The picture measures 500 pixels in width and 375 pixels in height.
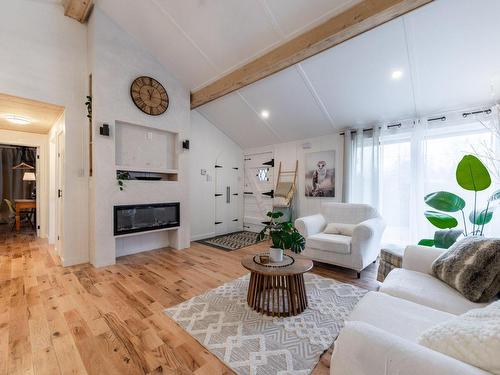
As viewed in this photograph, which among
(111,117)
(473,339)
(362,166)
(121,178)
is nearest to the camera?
(473,339)

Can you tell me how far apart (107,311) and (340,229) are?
9.82 ft

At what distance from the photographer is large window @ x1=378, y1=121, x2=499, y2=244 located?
3100 mm

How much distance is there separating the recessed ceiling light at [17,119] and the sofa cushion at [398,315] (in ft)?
17.2

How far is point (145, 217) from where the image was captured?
11.8 ft

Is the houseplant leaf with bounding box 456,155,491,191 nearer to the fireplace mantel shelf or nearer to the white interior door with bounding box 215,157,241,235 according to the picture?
the fireplace mantel shelf

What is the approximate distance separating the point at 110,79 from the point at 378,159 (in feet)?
14.5

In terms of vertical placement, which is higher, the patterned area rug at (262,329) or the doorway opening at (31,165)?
the doorway opening at (31,165)

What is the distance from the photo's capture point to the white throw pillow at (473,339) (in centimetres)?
66

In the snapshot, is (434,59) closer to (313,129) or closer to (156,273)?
(313,129)

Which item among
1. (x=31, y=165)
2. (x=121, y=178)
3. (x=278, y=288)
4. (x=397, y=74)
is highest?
(x=397, y=74)

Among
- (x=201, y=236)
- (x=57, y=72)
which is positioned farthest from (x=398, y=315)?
(x=57, y=72)

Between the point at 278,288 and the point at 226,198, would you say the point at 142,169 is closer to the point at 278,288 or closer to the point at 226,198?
the point at 226,198

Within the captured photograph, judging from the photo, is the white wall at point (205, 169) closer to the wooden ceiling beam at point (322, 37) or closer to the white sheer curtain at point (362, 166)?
the wooden ceiling beam at point (322, 37)

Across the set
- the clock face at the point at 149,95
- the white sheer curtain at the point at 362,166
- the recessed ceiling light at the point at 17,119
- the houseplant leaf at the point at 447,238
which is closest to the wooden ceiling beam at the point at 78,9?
the clock face at the point at 149,95
